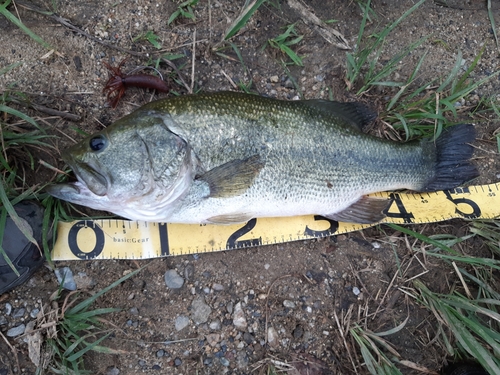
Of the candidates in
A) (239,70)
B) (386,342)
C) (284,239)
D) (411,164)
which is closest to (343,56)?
(239,70)

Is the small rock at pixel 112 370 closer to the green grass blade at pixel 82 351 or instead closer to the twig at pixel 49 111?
the green grass blade at pixel 82 351

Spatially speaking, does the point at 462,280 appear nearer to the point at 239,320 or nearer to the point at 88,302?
the point at 239,320

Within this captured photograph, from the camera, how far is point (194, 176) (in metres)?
2.82

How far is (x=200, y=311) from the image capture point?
3326 millimetres

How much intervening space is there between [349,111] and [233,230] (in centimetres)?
156

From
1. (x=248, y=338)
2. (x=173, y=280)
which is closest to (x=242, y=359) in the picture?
(x=248, y=338)

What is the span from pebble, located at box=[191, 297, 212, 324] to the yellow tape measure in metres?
0.48

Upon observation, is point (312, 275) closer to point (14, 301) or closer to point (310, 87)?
point (310, 87)

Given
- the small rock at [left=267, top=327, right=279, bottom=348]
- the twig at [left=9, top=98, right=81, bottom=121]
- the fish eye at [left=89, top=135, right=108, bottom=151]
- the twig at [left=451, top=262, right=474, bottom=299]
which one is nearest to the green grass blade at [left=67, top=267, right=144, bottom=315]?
the fish eye at [left=89, top=135, right=108, bottom=151]

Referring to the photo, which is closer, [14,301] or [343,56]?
[14,301]

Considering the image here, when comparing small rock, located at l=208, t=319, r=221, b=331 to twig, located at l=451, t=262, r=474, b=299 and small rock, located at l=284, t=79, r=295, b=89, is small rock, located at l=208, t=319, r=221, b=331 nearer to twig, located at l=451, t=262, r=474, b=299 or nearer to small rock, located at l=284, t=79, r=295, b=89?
twig, located at l=451, t=262, r=474, b=299

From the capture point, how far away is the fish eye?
270cm

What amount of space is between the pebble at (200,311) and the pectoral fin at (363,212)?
4.75ft

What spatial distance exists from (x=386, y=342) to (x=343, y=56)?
113 inches
